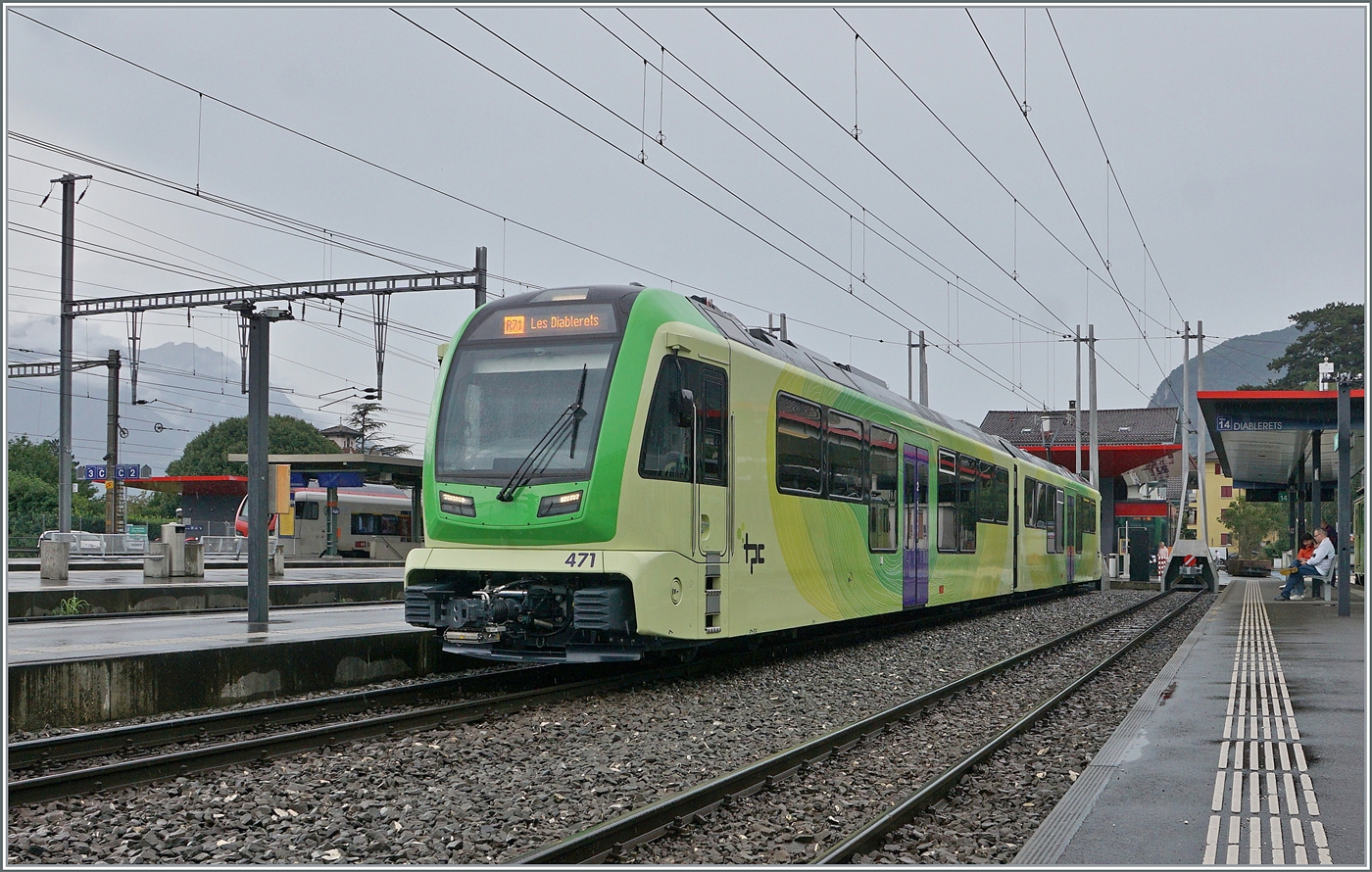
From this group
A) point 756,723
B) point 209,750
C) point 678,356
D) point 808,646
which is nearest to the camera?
point 209,750

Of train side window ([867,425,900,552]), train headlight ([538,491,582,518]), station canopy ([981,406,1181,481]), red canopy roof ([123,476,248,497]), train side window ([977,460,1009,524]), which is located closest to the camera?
train headlight ([538,491,582,518])

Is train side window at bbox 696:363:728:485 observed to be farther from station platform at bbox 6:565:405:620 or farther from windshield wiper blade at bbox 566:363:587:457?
station platform at bbox 6:565:405:620

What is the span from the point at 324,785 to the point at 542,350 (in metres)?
4.99

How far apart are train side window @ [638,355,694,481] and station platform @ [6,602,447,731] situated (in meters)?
3.48

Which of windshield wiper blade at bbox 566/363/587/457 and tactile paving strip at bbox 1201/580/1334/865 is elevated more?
windshield wiper blade at bbox 566/363/587/457

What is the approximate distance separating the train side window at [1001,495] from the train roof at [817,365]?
622 millimetres

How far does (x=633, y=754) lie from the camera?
8.17m

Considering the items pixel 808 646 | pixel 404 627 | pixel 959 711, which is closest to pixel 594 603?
pixel 959 711

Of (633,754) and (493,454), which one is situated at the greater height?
(493,454)

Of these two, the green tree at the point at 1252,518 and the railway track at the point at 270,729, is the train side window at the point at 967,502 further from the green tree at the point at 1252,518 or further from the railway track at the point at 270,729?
the green tree at the point at 1252,518

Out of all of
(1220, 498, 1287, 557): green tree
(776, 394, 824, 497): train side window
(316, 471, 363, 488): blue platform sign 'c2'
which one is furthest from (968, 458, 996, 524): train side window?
(1220, 498, 1287, 557): green tree

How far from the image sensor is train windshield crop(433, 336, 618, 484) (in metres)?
10.7

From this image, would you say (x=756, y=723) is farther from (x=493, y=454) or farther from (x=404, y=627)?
(x=404, y=627)

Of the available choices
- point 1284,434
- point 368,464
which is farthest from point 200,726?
point 368,464
